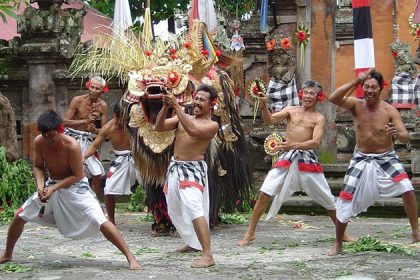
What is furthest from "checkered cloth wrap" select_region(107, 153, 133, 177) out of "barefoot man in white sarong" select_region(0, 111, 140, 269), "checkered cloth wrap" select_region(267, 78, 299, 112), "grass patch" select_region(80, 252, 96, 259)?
"barefoot man in white sarong" select_region(0, 111, 140, 269)

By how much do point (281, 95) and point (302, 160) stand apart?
13.6 feet

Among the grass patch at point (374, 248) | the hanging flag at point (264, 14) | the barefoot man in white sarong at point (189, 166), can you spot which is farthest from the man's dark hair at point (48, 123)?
the hanging flag at point (264, 14)

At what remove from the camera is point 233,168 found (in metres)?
10.5

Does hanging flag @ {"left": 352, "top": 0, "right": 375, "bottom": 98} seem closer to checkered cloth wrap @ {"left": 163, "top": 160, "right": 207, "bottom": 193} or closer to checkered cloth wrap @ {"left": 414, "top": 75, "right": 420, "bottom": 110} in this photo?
checkered cloth wrap @ {"left": 163, "top": 160, "right": 207, "bottom": 193}

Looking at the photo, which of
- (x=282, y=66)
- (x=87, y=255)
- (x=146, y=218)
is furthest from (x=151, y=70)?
(x=282, y=66)

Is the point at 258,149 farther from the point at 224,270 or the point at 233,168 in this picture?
the point at 224,270

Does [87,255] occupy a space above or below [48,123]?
below

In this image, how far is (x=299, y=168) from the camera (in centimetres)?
928

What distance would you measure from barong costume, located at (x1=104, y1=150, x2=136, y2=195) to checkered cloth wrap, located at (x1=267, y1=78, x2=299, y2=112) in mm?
2949

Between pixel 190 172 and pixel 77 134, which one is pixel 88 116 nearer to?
pixel 77 134

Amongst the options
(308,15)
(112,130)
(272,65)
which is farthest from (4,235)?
(308,15)

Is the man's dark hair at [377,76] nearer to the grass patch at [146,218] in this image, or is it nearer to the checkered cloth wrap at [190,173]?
the checkered cloth wrap at [190,173]

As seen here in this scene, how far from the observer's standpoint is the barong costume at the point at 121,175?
10.6 meters

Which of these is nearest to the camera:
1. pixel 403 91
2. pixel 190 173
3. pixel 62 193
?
pixel 62 193
